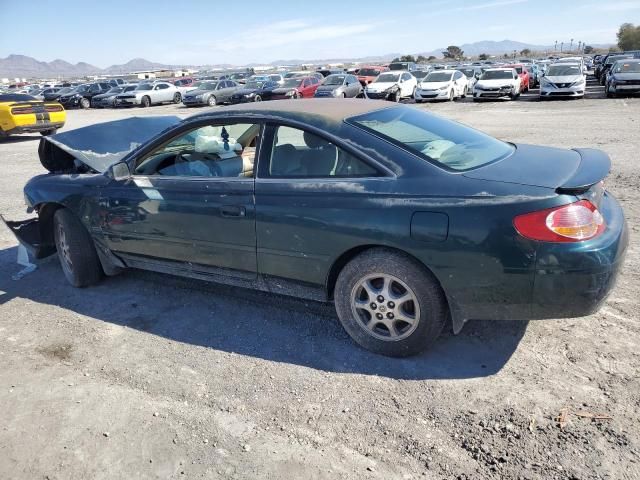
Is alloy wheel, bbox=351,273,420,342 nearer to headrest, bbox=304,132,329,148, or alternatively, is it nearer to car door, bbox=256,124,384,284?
car door, bbox=256,124,384,284

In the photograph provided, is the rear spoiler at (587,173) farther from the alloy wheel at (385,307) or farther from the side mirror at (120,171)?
the side mirror at (120,171)

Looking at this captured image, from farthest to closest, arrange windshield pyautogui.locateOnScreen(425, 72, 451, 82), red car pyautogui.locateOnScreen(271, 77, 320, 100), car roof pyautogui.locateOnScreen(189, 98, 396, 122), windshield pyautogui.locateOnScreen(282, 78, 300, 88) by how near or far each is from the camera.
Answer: windshield pyautogui.locateOnScreen(282, 78, 300, 88) < red car pyautogui.locateOnScreen(271, 77, 320, 100) < windshield pyautogui.locateOnScreen(425, 72, 451, 82) < car roof pyautogui.locateOnScreen(189, 98, 396, 122)

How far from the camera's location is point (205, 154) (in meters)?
4.19

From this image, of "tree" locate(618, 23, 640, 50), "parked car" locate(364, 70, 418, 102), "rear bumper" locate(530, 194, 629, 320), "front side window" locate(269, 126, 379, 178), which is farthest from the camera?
"tree" locate(618, 23, 640, 50)

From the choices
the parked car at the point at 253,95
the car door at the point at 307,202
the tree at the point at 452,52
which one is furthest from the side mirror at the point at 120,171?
the tree at the point at 452,52

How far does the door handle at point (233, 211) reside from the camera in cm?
356

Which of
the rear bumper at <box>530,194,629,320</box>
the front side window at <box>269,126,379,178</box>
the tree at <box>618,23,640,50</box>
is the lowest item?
the rear bumper at <box>530,194,629,320</box>

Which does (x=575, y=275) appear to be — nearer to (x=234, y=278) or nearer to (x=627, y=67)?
(x=234, y=278)

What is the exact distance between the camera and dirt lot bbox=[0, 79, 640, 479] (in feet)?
8.22

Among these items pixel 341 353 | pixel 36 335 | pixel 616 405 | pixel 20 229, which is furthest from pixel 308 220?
pixel 20 229

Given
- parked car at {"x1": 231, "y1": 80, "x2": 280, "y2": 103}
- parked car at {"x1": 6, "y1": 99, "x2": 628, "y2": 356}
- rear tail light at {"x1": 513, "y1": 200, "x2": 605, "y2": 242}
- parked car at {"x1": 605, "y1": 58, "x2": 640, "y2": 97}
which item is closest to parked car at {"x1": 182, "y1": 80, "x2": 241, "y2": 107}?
parked car at {"x1": 231, "y1": 80, "x2": 280, "y2": 103}

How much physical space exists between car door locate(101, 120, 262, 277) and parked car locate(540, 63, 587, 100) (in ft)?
72.5

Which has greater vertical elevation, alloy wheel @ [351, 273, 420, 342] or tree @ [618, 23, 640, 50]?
tree @ [618, 23, 640, 50]

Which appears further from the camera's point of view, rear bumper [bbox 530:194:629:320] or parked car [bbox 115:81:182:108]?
parked car [bbox 115:81:182:108]
